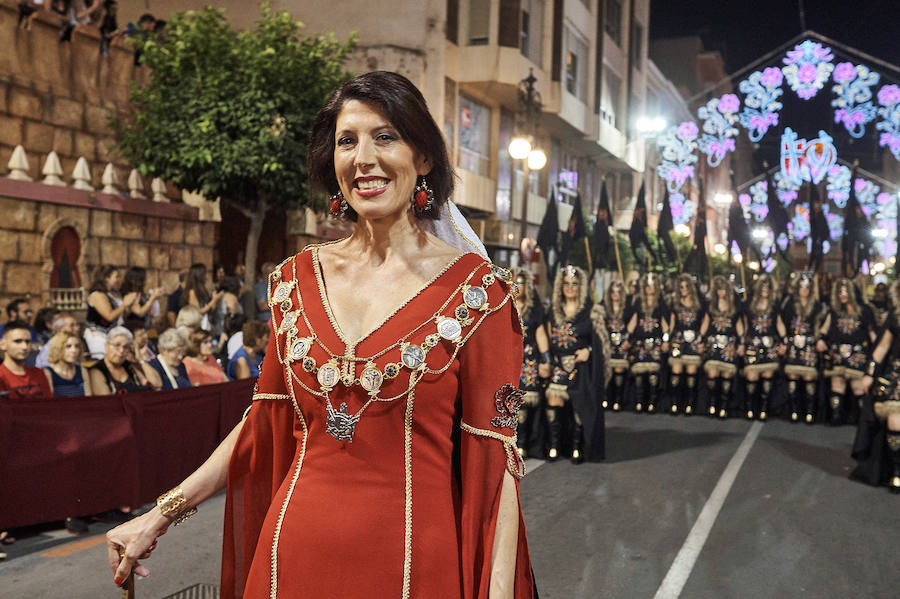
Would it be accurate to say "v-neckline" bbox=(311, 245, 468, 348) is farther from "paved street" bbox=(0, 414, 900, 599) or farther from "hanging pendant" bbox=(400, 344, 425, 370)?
"paved street" bbox=(0, 414, 900, 599)

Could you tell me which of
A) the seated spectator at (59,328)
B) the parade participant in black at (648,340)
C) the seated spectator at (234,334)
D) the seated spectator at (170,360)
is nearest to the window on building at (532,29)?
the parade participant in black at (648,340)

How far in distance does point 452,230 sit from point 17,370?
5.77 meters

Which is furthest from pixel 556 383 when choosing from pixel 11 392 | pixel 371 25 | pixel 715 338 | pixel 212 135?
pixel 371 25

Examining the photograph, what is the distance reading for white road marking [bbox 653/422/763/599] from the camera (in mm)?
5971

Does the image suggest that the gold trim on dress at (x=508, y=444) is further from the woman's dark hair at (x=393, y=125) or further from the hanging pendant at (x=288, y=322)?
the woman's dark hair at (x=393, y=125)

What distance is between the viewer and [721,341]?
1418 cm

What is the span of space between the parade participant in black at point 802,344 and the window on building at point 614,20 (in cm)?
2756

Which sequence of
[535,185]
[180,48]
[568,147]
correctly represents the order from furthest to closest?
[568,147], [535,185], [180,48]

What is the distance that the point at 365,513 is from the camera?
202cm

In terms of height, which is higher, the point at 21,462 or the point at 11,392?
the point at 11,392

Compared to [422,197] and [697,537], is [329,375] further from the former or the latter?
[697,537]

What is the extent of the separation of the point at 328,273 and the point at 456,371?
456 mm

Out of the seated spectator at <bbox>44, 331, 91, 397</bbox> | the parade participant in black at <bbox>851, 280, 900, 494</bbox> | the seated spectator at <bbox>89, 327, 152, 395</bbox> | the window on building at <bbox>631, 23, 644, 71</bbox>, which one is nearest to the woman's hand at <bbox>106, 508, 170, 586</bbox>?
the seated spectator at <bbox>44, 331, 91, 397</bbox>

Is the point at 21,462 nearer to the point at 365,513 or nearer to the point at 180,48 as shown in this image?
the point at 365,513
